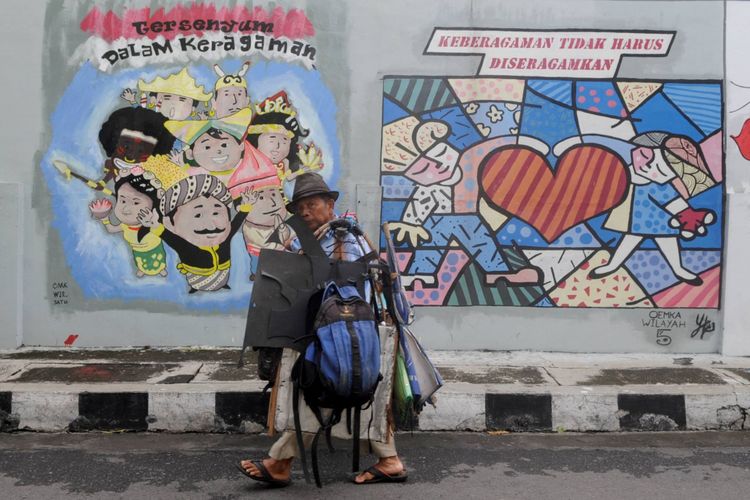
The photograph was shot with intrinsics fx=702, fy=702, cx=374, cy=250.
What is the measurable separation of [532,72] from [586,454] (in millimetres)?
3322

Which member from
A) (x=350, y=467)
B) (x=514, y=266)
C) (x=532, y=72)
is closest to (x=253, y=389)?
(x=350, y=467)

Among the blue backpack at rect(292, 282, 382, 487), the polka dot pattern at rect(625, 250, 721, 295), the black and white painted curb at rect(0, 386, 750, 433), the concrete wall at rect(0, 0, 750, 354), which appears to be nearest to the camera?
the blue backpack at rect(292, 282, 382, 487)

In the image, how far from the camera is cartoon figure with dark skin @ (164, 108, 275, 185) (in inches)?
239

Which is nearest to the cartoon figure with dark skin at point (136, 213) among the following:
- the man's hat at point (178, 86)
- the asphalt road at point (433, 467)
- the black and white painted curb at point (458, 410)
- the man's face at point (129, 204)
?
the man's face at point (129, 204)

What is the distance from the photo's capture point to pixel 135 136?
607cm

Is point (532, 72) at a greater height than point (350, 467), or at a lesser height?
greater

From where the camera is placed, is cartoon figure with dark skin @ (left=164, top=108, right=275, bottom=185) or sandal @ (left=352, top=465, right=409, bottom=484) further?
cartoon figure with dark skin @ (left=164, top=108, right=275, bottom=185)

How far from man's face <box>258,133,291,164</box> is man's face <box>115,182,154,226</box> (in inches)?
42.9

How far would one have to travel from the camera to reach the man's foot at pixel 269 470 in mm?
3516

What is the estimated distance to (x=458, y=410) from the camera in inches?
186

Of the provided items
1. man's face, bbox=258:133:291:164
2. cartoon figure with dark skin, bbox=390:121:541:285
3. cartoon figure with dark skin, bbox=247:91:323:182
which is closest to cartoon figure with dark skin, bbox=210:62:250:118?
cartoon figure with dark skin, bbox=247:91:323:182

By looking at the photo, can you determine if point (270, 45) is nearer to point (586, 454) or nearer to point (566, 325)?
point (566, 325)

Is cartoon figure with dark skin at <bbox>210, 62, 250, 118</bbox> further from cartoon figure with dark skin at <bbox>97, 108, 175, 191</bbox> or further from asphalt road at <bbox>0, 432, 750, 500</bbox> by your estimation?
asphalt road at <bbox>0, 432, 750, 500</bbox>

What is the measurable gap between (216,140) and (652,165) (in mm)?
3805
